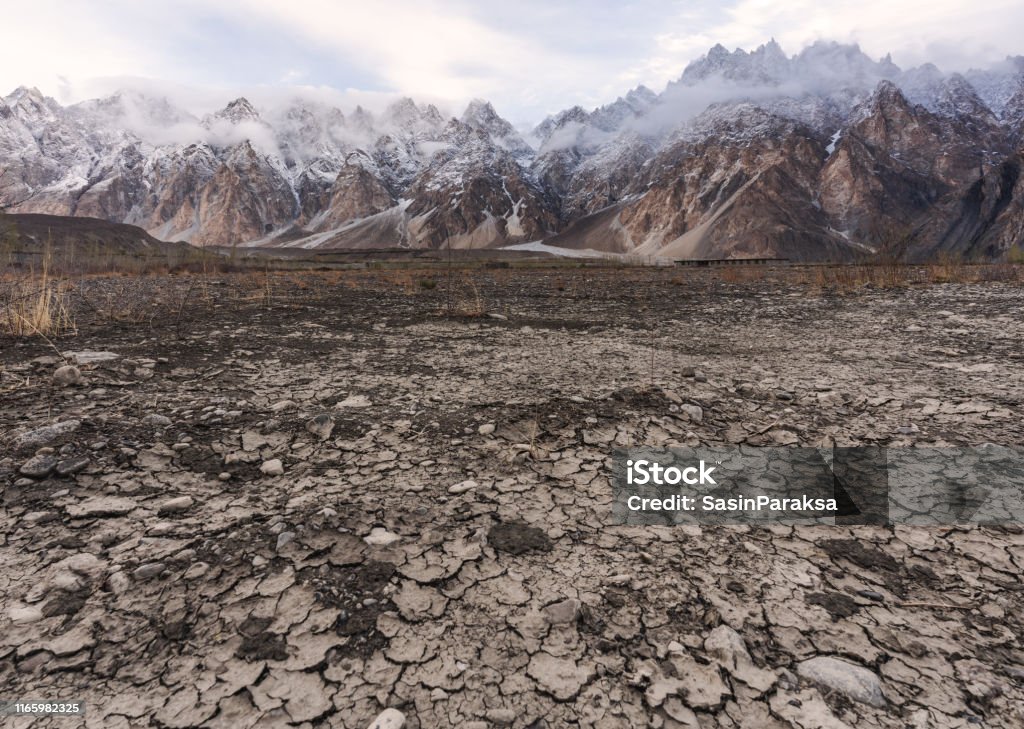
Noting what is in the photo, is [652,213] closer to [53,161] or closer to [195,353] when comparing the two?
[195,353]

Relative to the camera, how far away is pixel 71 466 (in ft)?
8.31

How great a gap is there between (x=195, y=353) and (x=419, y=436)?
3.79 metres

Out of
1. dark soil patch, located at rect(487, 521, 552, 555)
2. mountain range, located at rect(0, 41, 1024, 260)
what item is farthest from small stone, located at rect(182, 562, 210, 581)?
mountain range, located at rect(0, 41, 1024, 260)

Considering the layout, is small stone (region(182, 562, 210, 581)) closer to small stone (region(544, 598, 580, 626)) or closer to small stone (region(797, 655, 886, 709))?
small stone (region(544, 598, 580, 626))

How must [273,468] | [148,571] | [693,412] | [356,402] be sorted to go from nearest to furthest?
[148,571]
[273,468]
[693,412]
[356,402]

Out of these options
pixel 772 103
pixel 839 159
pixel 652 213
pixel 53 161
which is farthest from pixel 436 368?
pixel 53 161

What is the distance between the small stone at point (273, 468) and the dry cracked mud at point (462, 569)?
3cm

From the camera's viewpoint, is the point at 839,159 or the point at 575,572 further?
the point at 839,159

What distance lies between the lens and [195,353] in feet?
17.5

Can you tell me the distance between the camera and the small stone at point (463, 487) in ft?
8.31

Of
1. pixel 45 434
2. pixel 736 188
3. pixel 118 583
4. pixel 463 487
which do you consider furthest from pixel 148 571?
pixel 736 188

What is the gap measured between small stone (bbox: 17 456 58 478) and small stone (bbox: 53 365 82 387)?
6.02 ft

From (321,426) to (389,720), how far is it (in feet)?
7.50

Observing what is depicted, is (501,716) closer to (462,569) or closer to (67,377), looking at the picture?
(462,569)
